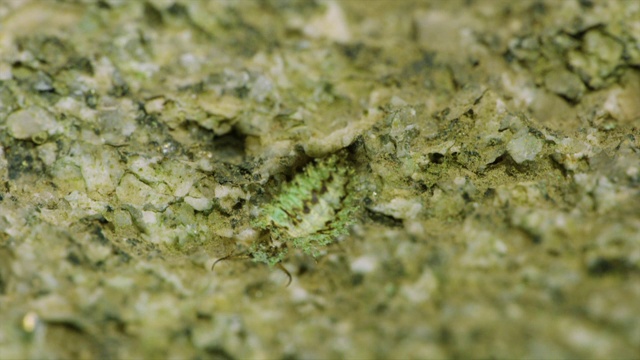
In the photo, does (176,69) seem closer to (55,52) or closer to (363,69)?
(55,52)

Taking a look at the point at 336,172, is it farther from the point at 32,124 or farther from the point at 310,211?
the point at 32,124

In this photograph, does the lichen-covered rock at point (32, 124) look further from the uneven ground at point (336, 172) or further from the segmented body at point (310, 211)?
the segmented body at point (310, 211)

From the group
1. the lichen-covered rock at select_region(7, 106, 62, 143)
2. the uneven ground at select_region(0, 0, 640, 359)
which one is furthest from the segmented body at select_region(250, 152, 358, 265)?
the lichen-covered rock at select_region(7, 106, 62, 143)

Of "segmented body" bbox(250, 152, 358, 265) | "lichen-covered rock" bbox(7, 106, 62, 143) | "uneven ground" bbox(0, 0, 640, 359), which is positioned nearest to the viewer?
"uneven ground" bbox(0, 0, 640, 359)

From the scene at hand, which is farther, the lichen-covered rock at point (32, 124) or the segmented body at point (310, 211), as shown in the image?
the segmented body at point (310, 211)

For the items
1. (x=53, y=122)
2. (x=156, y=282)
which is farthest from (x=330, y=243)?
(x=53, y=122)

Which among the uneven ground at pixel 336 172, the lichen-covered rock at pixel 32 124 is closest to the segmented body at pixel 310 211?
the uneven ground at pixel 336 172

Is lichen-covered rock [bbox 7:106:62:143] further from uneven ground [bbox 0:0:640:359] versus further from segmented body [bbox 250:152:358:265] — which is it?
segmented body [bbox 250:152:358:265]
